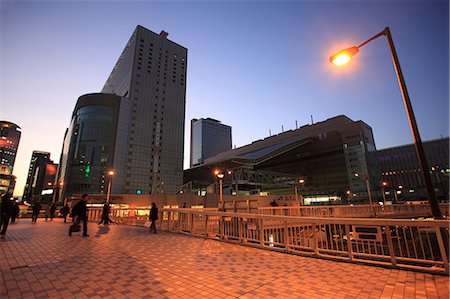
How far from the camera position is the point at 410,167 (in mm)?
96062

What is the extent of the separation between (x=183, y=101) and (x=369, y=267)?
104057 mm

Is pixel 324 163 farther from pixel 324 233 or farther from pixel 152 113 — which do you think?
pixel 324 233

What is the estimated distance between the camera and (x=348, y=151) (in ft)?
251

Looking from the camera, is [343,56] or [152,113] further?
[152,113]

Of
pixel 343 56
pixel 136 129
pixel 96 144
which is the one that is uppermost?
pixel 136 129

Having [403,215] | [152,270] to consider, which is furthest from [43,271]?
[403,215]

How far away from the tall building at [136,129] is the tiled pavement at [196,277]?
76997 mm

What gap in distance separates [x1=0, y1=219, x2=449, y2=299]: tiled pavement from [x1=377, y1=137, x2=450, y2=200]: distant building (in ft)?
338

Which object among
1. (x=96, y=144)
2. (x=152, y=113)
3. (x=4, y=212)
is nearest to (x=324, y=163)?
(x=152, y=113)

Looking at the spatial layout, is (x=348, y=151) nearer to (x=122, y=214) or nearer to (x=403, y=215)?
(x=403, y=215)

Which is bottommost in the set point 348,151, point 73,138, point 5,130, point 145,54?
point 5,130

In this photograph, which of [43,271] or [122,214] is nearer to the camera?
[43,271]

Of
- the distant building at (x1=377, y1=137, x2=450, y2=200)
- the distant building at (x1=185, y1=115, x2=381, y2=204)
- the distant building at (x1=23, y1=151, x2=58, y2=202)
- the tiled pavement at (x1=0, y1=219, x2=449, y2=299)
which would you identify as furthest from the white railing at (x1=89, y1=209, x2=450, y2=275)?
the distant building at (x1=23, y1=151, x2=58, y2=202)

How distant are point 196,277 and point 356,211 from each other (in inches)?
931
